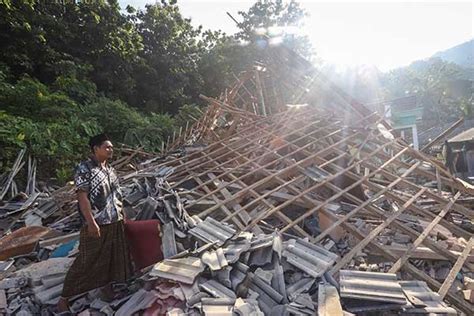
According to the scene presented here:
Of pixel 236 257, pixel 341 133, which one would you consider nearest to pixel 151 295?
pixel 236 257

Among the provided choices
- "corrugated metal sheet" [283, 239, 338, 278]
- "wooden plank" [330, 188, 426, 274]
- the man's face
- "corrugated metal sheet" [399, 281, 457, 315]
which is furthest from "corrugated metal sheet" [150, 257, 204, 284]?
"corrugated metal sheet" [399, 281, 457, 315]

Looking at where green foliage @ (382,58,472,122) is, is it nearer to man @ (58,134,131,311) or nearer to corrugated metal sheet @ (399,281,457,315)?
corrugated metal sheet @ (399,281,457,315)

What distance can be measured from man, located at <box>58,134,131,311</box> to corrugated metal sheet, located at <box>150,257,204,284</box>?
1.22 ft

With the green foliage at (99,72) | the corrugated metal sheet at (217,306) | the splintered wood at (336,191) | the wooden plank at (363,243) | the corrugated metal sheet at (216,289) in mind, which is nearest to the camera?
the corrugated metal sheet at (217,306)

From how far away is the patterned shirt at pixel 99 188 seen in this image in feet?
7.50

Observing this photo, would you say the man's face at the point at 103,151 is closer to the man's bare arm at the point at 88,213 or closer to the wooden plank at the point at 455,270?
the man's bare arm at the point at 88,213

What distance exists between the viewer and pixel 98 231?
2271mm

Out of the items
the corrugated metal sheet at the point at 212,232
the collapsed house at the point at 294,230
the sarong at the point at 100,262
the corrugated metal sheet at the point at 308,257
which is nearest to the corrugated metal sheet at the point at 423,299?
the collapsed house at the point at 294,230

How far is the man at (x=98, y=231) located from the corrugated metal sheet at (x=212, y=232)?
66 cm

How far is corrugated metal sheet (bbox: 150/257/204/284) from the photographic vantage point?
226 cm

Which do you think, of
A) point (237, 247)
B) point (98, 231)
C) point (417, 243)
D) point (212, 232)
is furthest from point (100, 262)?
point (417, 243)

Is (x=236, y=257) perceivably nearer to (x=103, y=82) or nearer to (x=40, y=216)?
(x=40, y=216)

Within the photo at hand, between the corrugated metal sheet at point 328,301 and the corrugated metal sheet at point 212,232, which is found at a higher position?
the corrugated metal sheet at point 212,232

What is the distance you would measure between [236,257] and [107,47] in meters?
12.3
